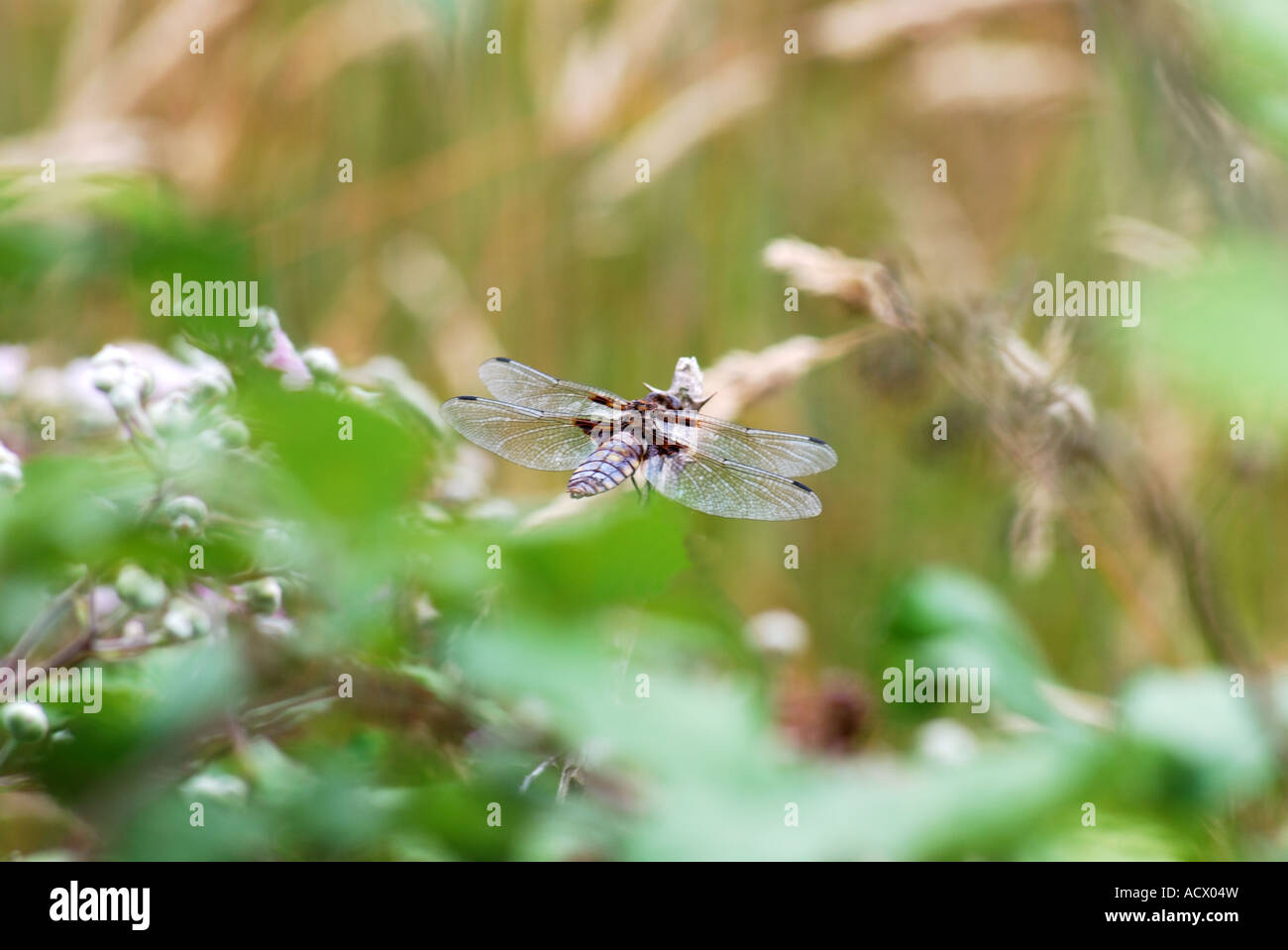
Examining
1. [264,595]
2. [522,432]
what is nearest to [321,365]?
[264,595]

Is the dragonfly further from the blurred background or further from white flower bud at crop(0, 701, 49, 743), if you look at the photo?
white flower bud at crop(0, 701, 49, 743)

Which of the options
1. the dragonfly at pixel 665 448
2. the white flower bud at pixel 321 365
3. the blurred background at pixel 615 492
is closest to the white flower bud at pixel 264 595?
the blurred background at pixel 615 492

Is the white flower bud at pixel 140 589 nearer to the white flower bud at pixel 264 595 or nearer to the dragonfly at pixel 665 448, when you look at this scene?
the white flower bud at pixel 264 595

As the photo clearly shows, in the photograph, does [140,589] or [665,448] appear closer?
[140,589]

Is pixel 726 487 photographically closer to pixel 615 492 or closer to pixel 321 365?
pixel 615 492

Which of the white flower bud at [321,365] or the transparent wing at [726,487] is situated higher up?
the white flower bud at [321,365]

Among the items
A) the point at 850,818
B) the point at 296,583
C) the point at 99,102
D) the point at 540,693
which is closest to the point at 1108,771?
the point at 850,818
